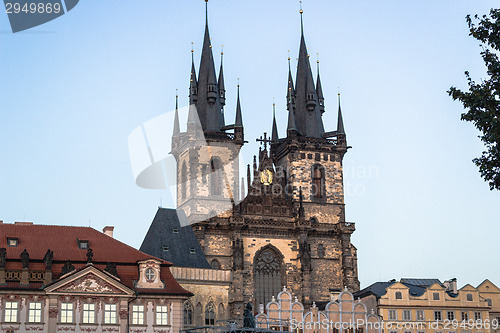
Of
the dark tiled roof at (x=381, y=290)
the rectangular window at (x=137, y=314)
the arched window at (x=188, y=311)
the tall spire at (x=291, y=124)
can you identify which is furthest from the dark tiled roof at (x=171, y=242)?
the tall spire at (x=291, y=124)

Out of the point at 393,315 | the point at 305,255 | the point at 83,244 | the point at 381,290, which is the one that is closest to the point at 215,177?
the point at 305,255

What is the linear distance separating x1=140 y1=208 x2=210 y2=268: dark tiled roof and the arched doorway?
38.4ft

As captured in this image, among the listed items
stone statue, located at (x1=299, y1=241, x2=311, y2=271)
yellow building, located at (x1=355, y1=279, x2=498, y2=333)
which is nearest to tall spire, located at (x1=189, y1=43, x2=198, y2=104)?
stone statue, located at (x1=299, y1=241, x2=311, y2=271)

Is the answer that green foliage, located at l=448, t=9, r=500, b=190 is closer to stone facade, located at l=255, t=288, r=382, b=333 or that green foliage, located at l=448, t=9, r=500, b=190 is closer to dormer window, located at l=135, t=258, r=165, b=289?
dormer window, located at l=135, t=258, r=165, b=289

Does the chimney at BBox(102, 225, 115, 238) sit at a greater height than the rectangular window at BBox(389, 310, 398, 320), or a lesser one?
Answer: greater

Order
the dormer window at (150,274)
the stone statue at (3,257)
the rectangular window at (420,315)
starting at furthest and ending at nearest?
the rectangular window at (420,315) < the dormer window at (150,274) < the stone statue at (3,257)

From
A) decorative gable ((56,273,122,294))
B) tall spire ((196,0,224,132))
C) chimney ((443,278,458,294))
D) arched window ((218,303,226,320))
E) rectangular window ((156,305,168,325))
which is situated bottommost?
rectangular window ((156,305,168,325))

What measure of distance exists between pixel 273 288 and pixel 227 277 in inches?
500

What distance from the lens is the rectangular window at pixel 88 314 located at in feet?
139

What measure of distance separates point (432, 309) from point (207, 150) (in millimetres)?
25810

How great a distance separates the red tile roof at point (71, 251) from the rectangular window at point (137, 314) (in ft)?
2.89

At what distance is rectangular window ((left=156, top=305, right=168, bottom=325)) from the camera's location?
141 feet

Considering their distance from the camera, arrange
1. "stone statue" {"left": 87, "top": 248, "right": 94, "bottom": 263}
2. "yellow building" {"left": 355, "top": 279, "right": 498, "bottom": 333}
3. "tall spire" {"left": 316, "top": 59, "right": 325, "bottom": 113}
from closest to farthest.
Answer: "stone statue" {"left": 87, "top": 248, "right": 94, "bottom": 263} < "yellow building" {"left": 355, "top": 279, "right": 498, "bottom": 333} < "tall spire" {"left": 316, "top": 59, "right": 325, "bottom": 113}

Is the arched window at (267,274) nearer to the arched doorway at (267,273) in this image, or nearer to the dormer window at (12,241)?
the arched doorway at (267,273)
